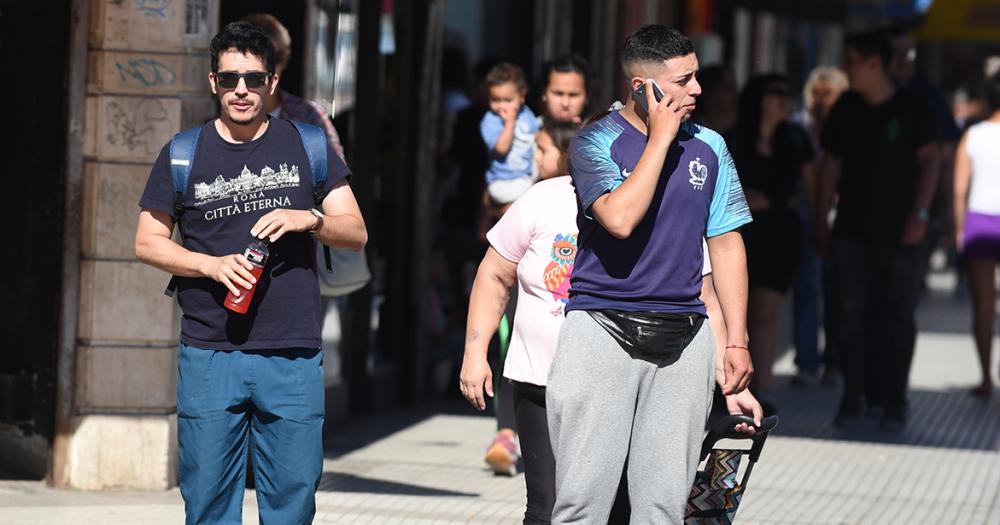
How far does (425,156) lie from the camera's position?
10.5 m

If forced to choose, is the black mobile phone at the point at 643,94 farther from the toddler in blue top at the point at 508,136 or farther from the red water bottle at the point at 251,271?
the toddler in blue top at the point at 508,136

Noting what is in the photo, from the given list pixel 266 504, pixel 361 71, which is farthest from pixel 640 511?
pixel 361 71

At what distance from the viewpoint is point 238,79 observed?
4.98 meters

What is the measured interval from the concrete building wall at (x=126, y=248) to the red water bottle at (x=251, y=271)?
2.36m

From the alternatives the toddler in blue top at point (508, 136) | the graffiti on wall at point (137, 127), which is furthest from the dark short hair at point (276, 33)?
the toddler in blue top at point (508, 136)

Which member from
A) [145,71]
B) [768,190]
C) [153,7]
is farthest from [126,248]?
[768,190]

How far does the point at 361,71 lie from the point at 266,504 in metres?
4.83

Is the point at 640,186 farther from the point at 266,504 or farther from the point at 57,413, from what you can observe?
the point at 57,413

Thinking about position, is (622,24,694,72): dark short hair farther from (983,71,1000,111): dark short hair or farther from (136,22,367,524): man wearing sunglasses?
(983,71,1000,111): dark short hair

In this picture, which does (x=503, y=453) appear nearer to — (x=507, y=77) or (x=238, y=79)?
(x=507, y=77)

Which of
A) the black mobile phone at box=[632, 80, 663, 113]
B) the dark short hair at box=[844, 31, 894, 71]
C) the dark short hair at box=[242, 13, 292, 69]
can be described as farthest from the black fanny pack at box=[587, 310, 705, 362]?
the dark short hair at box=[844, 31, 894, 71]

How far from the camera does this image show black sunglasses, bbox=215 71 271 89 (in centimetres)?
498

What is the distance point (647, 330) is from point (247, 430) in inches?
48.1

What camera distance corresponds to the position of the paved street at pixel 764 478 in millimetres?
6961
